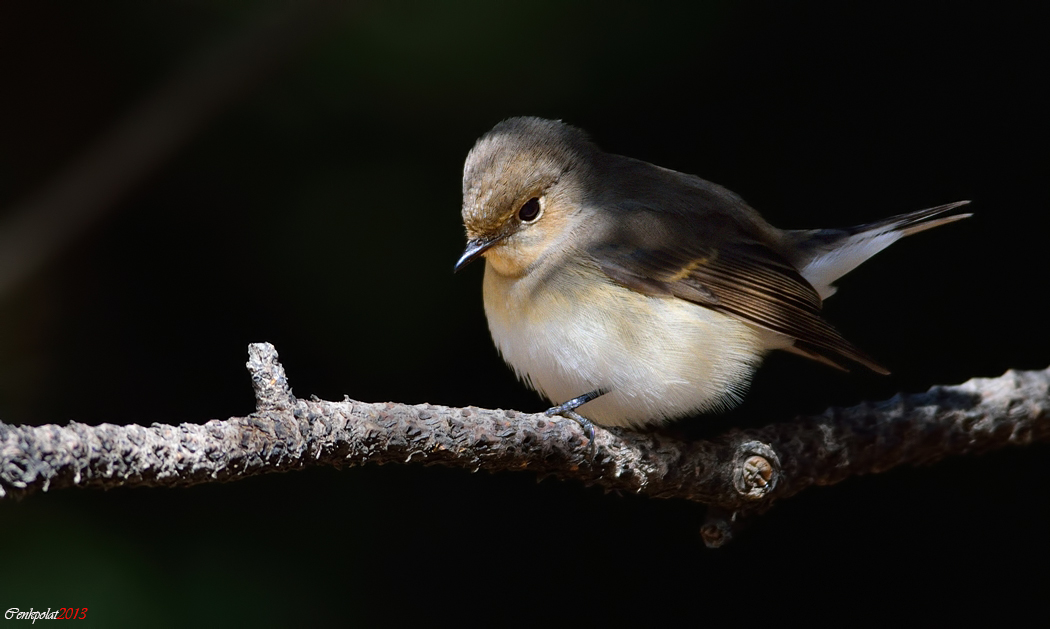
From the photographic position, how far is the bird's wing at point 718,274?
8.27ft

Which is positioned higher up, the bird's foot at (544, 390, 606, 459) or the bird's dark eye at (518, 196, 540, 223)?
the bird's dark eye at (518, 196, 540, 223)

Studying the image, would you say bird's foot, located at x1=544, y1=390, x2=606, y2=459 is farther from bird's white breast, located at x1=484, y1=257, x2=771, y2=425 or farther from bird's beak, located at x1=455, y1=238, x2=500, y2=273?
bird's beak, located at x1=455, y1=238, x2=500, y2=273

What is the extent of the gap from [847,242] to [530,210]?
1040mm

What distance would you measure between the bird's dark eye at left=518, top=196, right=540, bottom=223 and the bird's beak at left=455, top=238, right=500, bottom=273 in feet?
0.40

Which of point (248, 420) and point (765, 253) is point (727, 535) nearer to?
point (765, 253)

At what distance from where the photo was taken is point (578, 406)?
2.48 metres

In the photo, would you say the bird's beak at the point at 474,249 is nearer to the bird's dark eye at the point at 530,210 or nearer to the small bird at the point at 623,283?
the small bird at the point at 623,283

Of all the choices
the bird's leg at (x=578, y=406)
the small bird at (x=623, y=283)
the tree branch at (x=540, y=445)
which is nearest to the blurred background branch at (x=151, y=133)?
the small bird at (x=623, y=283)

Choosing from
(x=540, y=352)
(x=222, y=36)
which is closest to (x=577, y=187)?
(x=540, y=352)

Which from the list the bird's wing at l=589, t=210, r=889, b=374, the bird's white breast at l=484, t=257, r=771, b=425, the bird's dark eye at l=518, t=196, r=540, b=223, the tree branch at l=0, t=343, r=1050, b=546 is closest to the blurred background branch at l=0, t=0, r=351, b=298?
the bird's dark eye at l=518, t=196, r=540, b=223

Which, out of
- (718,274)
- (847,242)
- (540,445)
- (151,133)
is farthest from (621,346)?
(151,133)

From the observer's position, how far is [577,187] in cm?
276

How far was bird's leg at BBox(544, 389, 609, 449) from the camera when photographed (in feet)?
7.07

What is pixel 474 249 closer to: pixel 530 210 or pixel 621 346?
pixel 530 210
